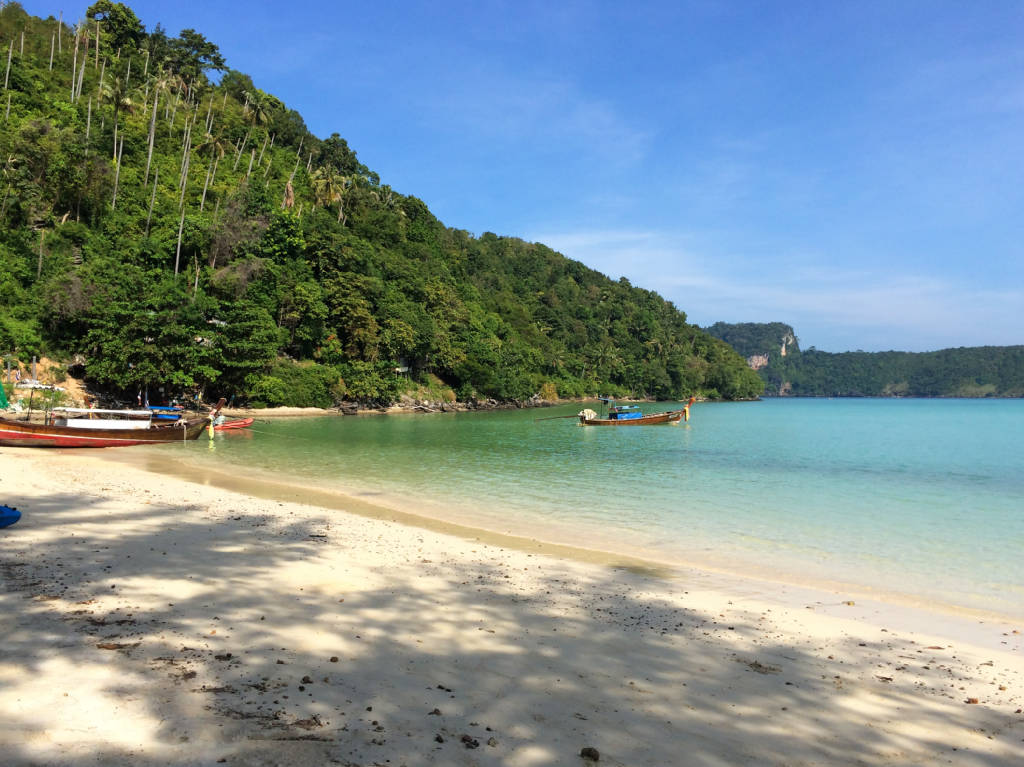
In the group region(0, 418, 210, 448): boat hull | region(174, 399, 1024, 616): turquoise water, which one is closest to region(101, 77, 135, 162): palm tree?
region(174, 399, 1024, 616): turquoise water

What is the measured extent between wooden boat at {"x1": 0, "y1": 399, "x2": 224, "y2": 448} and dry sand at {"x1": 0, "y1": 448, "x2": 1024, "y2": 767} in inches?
681

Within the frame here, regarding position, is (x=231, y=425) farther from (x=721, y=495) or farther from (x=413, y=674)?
(x=413, y=674)

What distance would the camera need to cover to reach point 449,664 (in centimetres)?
564

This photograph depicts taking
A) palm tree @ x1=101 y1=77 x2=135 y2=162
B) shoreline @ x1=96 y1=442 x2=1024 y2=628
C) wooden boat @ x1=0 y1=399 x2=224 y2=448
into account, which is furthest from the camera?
palm tree @ x1=101 y1=77 x2=135 y2=162

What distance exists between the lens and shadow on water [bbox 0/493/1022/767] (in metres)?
4.04

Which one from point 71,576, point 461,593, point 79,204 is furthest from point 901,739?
point 79,204

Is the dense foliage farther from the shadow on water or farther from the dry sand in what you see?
the shadow on water

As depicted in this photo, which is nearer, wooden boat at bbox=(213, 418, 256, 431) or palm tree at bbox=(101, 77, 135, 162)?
wooden boat at bbox=(213, 418, 256, 431)

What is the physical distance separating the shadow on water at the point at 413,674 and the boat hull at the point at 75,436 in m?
18.8

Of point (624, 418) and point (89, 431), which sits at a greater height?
point (624, 418)

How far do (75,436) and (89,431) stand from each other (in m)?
0.58

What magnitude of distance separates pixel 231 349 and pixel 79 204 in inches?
783

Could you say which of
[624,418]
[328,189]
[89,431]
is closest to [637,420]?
[624,418]

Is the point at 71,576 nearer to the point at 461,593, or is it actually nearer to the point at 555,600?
the point at 461,593
